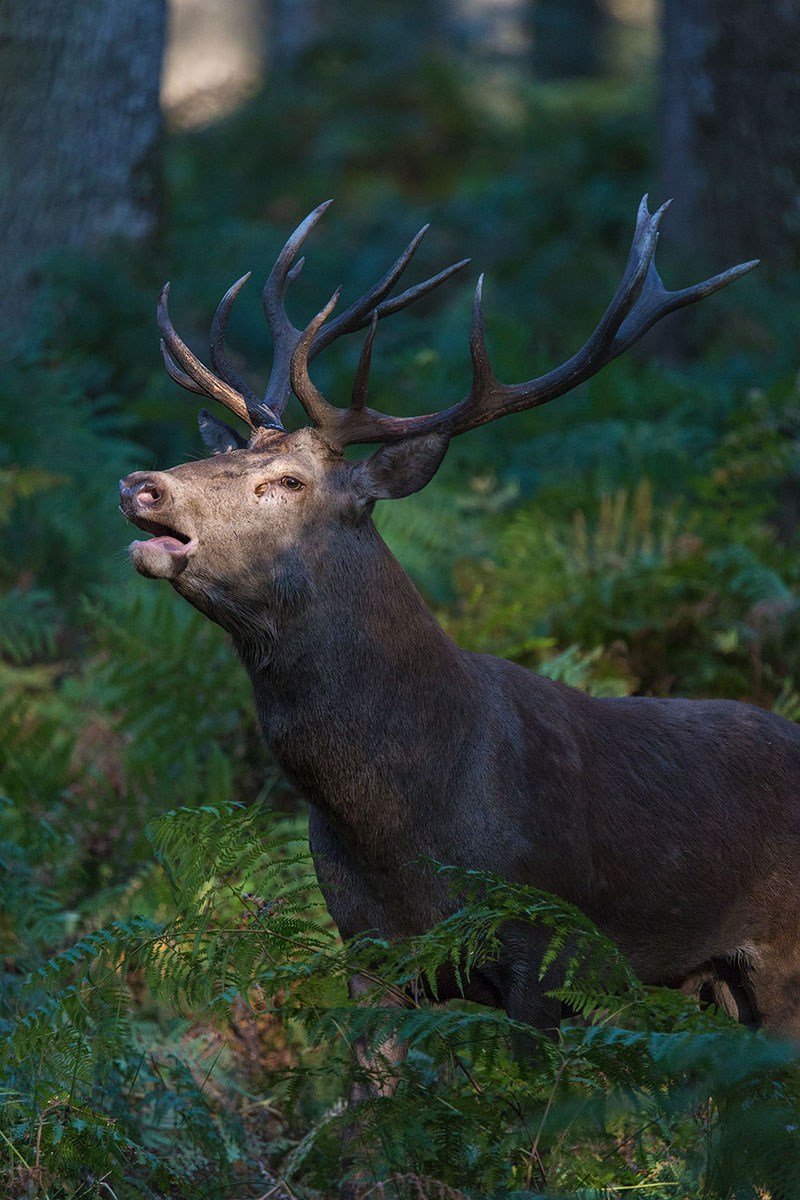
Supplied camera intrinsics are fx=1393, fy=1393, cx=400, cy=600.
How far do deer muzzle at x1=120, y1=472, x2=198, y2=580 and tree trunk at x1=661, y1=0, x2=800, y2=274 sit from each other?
7087 millimetres

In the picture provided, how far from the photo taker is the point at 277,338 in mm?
5043

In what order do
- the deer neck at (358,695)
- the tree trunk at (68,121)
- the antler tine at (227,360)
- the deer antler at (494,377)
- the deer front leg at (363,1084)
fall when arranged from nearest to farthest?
the deer front leg at (363,1084) → the deer neck at (358,695) → the deer antler at (494,377) → the antler tine at (227,360) → the tree trunk at (68,121)

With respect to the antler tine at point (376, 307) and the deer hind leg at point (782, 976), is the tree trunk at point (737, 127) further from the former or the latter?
the deer hind leg at point (782, 976)

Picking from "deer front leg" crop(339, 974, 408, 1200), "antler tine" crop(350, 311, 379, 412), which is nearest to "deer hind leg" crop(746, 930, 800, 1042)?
"deer front leg" crop(339, 974, 408, 1200)

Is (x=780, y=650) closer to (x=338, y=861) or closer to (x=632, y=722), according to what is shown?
(x=632, y=722)

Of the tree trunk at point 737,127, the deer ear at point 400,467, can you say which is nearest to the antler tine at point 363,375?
the deer ear at point 400,467

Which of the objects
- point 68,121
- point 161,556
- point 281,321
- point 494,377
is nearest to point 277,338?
point 281,321

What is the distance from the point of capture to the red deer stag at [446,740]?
4066 mm

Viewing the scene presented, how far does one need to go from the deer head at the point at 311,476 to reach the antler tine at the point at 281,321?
0.59 ft

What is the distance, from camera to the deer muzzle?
407 cm

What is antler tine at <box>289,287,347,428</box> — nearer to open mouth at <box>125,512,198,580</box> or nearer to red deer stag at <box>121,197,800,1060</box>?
red deer stag at <box>121,197,800,1060</box>

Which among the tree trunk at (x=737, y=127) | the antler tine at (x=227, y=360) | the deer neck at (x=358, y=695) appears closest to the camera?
the deer neck at (x=358, y=695)

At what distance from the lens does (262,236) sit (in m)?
12.9

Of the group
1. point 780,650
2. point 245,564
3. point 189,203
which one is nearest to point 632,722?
point 245,564
